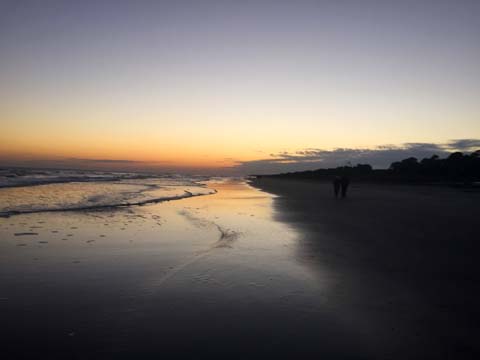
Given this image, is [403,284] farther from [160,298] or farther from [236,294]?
[160,298]

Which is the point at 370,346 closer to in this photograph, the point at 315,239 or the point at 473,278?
the point at 473,278

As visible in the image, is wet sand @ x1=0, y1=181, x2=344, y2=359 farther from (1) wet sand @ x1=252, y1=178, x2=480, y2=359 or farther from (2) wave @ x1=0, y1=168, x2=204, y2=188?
(2) wave @ x1=0, y1=168, x2=204, y2=188

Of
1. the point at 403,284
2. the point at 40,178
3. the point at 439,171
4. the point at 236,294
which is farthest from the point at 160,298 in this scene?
the point at 439,171

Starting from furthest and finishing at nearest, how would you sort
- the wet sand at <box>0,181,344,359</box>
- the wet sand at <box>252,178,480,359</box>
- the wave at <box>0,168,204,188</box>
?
the wave at <box>0,168,204,188</box>, the wet sand at <box>252,178,480,359</box>, the wet sand at <box>0,181,344,359</box>

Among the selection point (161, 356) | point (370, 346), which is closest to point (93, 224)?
point (161, 356)

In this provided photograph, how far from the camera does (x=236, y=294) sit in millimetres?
5574

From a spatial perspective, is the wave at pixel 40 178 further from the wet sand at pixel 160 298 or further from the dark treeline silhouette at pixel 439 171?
the dark treeline silhouette at pixel 439 171

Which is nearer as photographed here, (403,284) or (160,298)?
(160,298)

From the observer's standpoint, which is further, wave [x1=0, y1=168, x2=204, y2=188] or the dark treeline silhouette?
the dark treeline silhouette

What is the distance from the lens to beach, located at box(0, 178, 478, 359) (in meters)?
3.92

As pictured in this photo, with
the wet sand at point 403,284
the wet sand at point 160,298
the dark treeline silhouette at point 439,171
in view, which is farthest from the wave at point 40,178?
the dark treeline silhouette at point 439,171

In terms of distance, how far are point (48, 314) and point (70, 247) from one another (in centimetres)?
435

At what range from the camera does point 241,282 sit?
6.17 meters

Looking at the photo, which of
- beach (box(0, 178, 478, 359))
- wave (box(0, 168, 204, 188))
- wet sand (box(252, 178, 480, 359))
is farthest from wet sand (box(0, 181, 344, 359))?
wave (box(0, 168, 204, 188))
